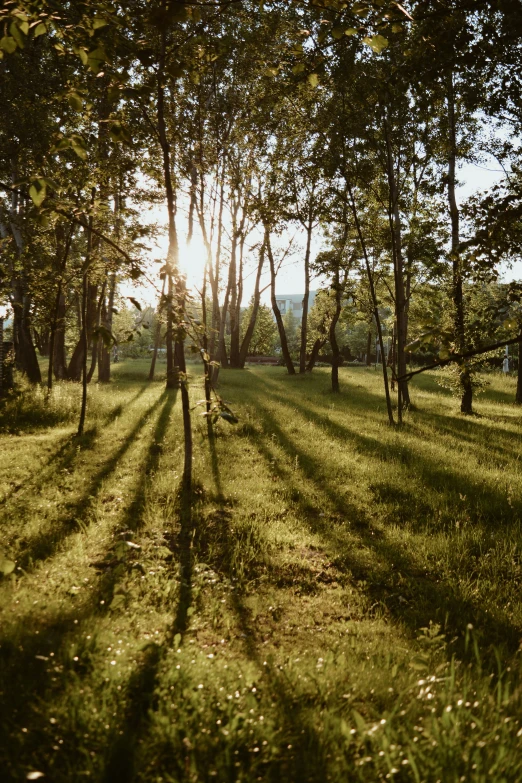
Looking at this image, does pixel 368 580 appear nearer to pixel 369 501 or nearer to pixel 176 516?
pixel 369 501

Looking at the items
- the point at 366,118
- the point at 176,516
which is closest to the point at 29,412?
the point at 176,516

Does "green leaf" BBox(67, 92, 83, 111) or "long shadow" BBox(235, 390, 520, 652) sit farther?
"long shadow" BBox(235, 390, 520, 652)

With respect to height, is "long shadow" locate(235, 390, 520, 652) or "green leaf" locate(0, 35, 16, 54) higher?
"green leaf" locate(0, 35, 16, 54)

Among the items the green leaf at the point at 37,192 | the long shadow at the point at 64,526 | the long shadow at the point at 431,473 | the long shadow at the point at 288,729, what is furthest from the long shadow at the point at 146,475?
the green leaf at the point at 37,192

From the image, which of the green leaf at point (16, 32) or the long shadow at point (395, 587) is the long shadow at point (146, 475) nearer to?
the long shadow at point (395, 587)

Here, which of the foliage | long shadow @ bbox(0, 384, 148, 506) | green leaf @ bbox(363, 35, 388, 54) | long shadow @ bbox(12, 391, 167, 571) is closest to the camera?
green leaf @ bbox(363, 35, 388, 54)

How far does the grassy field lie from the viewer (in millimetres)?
2184

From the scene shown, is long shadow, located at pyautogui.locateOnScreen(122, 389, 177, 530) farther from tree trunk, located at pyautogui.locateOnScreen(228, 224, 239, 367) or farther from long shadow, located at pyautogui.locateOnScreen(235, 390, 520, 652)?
tree trunk, located at pyautogui.locateOnScreen(228, 224, 239, 367)

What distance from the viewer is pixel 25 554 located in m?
4.61

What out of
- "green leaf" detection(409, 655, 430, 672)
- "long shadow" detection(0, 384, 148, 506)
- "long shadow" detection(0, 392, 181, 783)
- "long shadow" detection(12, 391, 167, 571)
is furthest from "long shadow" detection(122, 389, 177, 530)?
"green leaf" detection(409, 655, 430, 672)

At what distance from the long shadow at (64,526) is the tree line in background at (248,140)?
177cm

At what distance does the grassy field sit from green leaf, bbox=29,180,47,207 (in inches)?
103

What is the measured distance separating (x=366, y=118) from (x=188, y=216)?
12.6 metres

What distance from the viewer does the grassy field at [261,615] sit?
2184mm
